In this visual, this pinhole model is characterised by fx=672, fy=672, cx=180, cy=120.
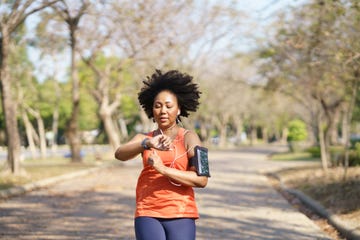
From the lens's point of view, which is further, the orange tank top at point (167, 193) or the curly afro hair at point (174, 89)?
the curly afro hair at point (174, 89)

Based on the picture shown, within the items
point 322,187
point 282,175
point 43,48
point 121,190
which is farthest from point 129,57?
point 322,187

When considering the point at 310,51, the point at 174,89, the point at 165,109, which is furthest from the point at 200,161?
the point at 310,51

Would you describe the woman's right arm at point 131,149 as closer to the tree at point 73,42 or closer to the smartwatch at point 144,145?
the smartwatch at point 144,145

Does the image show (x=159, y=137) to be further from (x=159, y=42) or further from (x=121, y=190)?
(x=159, y=42)

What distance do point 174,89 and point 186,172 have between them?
2.04 ft

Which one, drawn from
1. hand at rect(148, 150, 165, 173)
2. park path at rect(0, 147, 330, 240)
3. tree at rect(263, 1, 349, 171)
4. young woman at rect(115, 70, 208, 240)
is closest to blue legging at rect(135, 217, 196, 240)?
young woman at rect(115, 70, 208, 240)

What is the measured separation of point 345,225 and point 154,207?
613cm

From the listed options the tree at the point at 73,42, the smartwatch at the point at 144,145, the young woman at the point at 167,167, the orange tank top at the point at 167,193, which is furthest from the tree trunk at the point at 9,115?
the smartwatch at the point at 144,145

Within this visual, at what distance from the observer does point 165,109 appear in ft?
14.8

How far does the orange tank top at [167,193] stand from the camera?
4.31 metres

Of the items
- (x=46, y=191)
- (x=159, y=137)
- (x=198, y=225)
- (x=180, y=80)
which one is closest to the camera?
(x=159, y=137)

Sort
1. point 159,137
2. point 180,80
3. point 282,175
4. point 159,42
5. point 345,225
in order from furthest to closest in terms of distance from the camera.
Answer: point 159,42 → point 282,175 → point 345,225 → point 180,80 → point 159,137

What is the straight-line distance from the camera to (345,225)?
32.1 feet

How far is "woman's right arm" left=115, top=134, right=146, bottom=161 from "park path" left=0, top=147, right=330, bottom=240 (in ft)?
16.1
